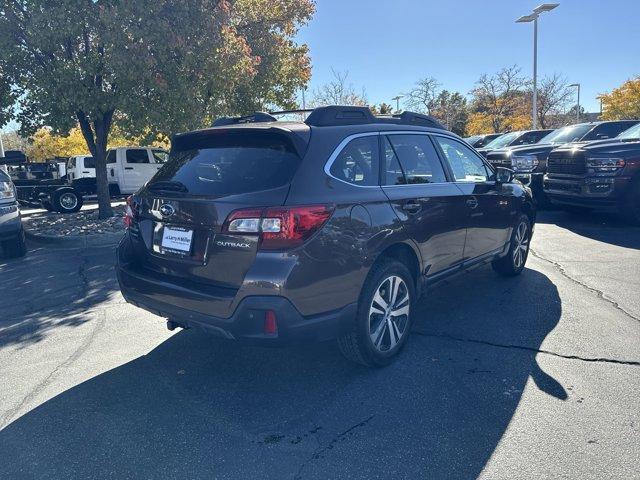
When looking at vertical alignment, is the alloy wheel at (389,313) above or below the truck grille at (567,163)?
below

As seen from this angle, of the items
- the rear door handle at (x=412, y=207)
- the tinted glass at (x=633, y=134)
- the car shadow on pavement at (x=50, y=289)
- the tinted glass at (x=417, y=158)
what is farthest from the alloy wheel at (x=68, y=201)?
the tinted glass at (x=633, y=134)

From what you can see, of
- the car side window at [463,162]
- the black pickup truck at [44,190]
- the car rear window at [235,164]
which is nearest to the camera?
the car rear window at [235,164]

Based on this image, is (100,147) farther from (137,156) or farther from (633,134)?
(633,134)

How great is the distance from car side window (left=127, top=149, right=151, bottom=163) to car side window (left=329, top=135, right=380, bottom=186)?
14232mm

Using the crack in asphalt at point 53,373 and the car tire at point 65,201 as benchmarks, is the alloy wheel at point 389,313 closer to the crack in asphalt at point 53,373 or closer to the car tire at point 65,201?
the crack in asphalt at point 53,373

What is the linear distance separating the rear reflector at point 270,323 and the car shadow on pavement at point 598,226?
6.43 meters

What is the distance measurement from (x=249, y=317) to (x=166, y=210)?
0.99 m

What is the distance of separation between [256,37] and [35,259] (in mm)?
9333

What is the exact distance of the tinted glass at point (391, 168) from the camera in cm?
361

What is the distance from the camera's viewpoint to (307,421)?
115 inches

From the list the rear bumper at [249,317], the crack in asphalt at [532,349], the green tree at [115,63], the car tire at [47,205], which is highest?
the green tree at [115,63]

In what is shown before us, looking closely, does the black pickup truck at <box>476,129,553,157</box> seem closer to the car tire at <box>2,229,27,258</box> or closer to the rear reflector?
the car tire at <box>2,229,27,258</box>

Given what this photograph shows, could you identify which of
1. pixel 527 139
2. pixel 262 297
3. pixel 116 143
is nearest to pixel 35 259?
pixel 262 297

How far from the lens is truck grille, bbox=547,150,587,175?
8.77 m
